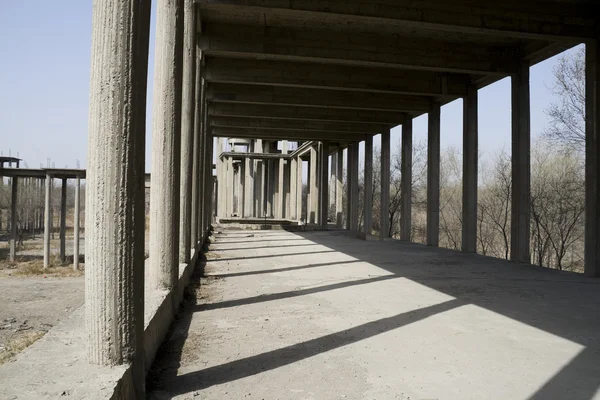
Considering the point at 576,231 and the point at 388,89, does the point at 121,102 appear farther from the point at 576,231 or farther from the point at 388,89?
the point at 576,231

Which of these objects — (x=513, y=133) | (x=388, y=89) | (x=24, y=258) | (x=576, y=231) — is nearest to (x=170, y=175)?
(x=513, y=133)

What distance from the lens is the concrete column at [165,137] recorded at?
20.2 feet

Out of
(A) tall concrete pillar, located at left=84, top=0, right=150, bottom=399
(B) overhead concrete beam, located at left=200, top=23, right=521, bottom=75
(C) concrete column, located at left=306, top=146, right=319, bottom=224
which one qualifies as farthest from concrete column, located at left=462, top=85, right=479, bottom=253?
(A) tall concrete pillar, located at left=84, top=0, right=150, bottom=399

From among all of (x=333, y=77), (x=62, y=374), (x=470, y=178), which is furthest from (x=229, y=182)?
(x=62, y=374)

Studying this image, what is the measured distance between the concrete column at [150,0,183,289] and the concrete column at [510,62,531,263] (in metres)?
10.7

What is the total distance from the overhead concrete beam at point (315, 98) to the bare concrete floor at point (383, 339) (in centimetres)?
985

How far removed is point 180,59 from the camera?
6.34 m

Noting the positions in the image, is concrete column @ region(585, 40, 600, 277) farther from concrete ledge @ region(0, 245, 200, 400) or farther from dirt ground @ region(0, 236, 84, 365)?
dirt ground @ region(0, 236, 84, 365)

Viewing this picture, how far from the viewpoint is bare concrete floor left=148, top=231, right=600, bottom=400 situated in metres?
4.12

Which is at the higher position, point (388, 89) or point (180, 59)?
point (388, 89)

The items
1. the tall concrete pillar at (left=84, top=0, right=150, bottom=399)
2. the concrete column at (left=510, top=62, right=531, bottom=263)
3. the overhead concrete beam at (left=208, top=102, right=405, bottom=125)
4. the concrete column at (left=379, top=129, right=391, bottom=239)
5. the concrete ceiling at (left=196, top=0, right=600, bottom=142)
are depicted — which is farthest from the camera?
the concrete column at (left=379, top=129, right=391, bottom=239)

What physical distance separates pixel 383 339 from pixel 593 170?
8574 mm

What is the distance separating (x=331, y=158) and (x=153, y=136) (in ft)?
111

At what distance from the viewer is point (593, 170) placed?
1155 cm
